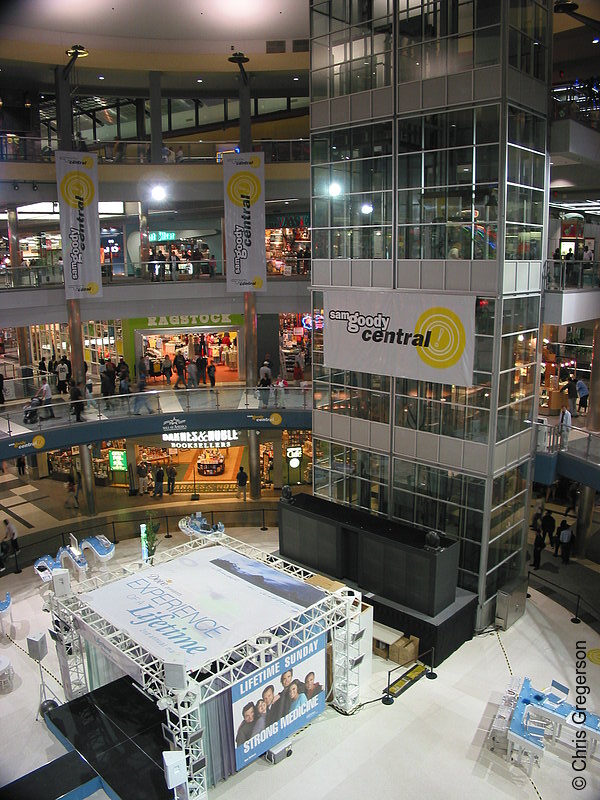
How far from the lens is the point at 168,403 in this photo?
23484 millimetres

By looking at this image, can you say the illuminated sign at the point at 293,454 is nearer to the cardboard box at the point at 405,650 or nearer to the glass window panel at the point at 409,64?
the cardboard box at the point at 405,650

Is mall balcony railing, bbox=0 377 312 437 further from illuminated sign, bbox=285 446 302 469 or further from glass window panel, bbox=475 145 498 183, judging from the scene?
glass window panel, bbox=475 145 498 183

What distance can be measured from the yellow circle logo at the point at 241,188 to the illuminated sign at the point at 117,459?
35.5ft

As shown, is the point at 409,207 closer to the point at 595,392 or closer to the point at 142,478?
the point at 595,392

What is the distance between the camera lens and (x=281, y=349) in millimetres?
32719

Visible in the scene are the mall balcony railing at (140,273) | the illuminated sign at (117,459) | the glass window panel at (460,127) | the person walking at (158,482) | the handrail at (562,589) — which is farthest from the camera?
the illuminated sign at (117,459)

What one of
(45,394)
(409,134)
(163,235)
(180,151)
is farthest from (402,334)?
(163,235)

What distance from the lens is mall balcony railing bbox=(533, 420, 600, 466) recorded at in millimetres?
17875

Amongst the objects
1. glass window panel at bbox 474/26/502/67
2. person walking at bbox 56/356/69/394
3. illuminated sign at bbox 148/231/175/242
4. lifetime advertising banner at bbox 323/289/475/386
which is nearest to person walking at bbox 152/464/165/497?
person walking at bbox 56/356/69/394

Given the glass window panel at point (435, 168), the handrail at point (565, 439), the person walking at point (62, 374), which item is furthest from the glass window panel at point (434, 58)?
the person walking at point (62, 374)

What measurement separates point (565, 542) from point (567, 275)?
803 centimetres

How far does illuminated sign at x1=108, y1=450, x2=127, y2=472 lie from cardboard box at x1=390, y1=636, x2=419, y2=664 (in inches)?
580

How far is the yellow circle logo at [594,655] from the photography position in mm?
16188

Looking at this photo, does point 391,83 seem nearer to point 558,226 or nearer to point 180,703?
point 558,226
